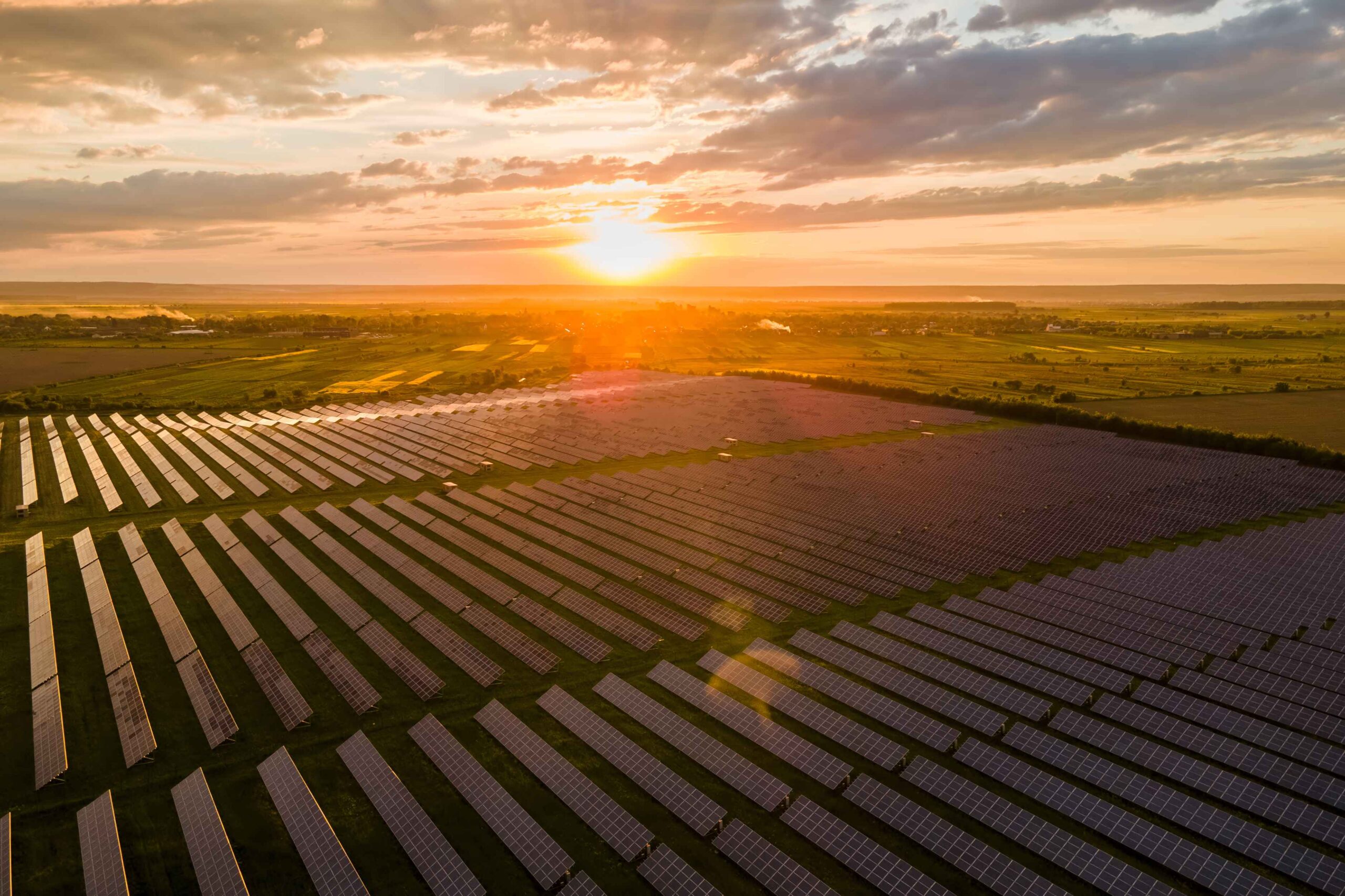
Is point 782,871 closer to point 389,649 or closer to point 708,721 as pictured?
point 708,721

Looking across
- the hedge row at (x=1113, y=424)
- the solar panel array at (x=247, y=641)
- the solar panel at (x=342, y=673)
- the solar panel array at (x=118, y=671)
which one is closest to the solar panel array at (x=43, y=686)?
the solar panel array at (x=118, y=671)

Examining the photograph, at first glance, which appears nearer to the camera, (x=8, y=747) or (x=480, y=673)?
(x=8, y=747)

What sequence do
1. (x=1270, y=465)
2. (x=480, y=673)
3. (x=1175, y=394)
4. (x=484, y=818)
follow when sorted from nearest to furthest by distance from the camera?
(x=484, y=818) < (x=480, y=673) < (x=1270, y=465) < (x=1175, y=394)

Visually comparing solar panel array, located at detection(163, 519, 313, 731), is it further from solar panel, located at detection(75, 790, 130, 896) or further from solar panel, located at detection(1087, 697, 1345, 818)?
solar panel, located at detection(1087, 697, 1345, 818)

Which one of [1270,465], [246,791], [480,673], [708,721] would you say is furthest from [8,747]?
[1270,465]

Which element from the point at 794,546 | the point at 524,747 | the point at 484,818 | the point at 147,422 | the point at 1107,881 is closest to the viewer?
the point at 1107,881

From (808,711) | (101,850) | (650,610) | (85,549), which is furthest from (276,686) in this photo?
(85,549)

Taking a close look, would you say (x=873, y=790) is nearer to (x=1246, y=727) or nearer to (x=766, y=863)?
(x=766, y=863)

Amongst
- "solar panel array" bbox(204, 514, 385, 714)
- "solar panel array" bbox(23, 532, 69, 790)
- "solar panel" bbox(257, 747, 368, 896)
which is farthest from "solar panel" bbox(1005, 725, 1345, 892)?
"solar panel array" bbox(23, 532, 69, 790)
